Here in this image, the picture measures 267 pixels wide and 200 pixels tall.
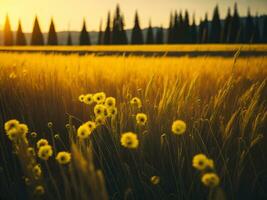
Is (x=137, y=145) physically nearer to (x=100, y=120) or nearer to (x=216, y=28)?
(x=100, y=120)

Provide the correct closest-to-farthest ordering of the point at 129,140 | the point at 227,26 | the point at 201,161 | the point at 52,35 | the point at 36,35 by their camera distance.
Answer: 1. the point at 201,161
2. the point at 129,140
3. the point at 227,26
4. the point at 36,35
5. the point at 52,35

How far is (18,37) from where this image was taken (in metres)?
46.3

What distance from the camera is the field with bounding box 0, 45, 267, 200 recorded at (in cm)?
91

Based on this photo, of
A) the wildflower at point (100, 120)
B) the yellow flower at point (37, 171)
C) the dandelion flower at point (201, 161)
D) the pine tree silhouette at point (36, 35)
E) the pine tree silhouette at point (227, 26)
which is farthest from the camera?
the pine tree silhouette at point (36, 35)

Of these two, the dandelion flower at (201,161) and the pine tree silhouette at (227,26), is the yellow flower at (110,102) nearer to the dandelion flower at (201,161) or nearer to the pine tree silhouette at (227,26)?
the dandelion flower at (201,161)

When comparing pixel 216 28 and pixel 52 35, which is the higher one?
pixel 216 28

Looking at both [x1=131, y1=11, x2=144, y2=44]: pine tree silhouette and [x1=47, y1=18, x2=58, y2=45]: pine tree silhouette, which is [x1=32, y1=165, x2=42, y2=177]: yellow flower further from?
[x1=47, y1=18, x2=58, y2=45]: pine tree silhouette

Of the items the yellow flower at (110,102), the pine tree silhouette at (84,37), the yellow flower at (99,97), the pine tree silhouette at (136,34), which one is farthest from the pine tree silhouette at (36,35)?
the yellow flower at (110,102)

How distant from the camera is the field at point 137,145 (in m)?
0.91

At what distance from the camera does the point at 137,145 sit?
0.81 m

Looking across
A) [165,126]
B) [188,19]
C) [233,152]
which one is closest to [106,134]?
[165,126]

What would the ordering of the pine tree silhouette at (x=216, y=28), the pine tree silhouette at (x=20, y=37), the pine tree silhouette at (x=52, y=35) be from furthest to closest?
the pine tree silhouette at (x=20, y=37)
the pine tree silhouette at (x=52, y=35)
the pine tree silhouette at (x=216, y=28)

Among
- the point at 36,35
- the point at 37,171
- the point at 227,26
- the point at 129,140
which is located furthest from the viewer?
the point at 36,35

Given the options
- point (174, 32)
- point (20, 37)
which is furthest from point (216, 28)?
point (20, 37)
